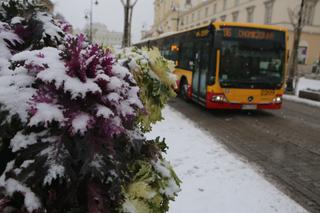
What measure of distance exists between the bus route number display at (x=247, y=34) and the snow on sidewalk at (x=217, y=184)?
3993 mm

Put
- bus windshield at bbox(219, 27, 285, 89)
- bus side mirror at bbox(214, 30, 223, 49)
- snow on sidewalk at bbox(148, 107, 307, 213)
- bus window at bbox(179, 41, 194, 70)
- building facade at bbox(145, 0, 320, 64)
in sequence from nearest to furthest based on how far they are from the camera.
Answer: snow on sidewalk at bbox(148, 107, 307, 213) < bus side mirror at bbox(214, 30, 223, 49) < bus windshield at bbox(219, 27, 285, 89) < bus window at bbox(179, 41, 194, 70) < building facade at bbox(145, 0, 320, 64)

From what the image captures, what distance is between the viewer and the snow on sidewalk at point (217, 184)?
163 inches

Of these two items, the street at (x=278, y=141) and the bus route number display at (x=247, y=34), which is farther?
the bus route number display at (x=247, y=34)

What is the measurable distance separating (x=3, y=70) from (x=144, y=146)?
2.68 feet

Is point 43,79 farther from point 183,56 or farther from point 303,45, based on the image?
point 303,45

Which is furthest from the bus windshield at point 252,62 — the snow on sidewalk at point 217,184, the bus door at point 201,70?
the snow on sidewalk at point 217,184

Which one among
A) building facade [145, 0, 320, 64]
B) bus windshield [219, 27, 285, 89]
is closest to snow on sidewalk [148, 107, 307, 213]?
bus windshield [219, 27, 285, 89]

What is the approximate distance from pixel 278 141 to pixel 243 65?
10.2ft

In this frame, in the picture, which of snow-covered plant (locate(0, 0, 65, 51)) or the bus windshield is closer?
snow-covered plant (locate(0, 0, 65, 51))

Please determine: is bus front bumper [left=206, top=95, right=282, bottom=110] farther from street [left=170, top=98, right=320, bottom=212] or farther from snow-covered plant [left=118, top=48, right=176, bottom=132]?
snow-covered plant [left=118, top=48, right=176, bottom=132]

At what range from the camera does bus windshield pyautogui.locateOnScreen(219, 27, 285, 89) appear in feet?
32.1

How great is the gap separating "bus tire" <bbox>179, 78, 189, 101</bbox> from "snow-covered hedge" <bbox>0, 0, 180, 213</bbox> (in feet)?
37.7

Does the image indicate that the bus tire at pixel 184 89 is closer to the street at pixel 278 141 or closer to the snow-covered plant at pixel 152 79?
the street at pixel 278 141

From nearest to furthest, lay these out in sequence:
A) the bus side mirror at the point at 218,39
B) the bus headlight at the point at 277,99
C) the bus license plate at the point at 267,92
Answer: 1. the bus side mirror at the point at 218,39
2. the bus license plate at the point at 267,92
3. the bus headlight at the point at 277,99
